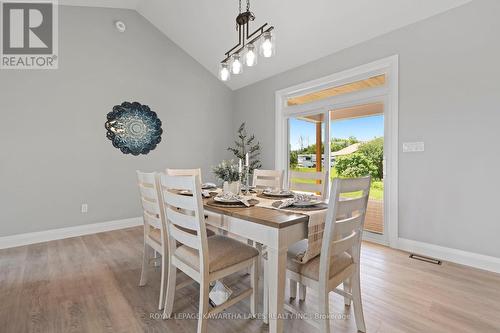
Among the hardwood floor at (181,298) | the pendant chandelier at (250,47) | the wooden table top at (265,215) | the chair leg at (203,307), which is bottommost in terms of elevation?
the hardwood floor at (181,298)

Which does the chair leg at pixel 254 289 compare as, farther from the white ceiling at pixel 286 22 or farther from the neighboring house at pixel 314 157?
the white ceiling at pixel 286 22

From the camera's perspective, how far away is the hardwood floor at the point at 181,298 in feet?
5.16

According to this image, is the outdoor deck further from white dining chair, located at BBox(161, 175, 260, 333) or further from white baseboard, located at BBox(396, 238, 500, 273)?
white dining chair, located at BBox(161, 175, 260, 333)

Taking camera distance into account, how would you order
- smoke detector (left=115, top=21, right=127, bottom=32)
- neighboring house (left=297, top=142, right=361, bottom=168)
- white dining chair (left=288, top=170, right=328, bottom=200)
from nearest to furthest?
white dining chair (left=288, top=170, right=328, bottom=200), neighboring house (left=297, top=142, right=361, bottom=168), smoke detector (left=115, top=21, right=127, bottom=32)

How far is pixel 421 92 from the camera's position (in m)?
2.70

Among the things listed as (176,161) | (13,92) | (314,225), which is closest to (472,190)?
(314,225)

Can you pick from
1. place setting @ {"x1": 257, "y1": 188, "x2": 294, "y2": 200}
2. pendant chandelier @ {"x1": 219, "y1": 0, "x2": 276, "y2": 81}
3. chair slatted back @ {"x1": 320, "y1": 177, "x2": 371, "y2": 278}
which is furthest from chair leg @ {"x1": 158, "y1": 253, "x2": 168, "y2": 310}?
pendant chandelier @ {"x1": 219, "y1": 0, "x2": 276, "y2": 81}

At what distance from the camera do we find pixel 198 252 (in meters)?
1.50

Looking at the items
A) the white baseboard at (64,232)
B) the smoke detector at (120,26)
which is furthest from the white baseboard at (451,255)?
the smoke detector at (120,26)

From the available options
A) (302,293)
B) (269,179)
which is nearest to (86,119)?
(269,179)

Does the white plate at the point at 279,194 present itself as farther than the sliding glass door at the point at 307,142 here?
No

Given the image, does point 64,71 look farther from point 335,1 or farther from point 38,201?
point 335,1

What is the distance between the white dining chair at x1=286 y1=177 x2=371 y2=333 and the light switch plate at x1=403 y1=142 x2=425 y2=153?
177 centimetres

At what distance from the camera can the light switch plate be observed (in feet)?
8.86
